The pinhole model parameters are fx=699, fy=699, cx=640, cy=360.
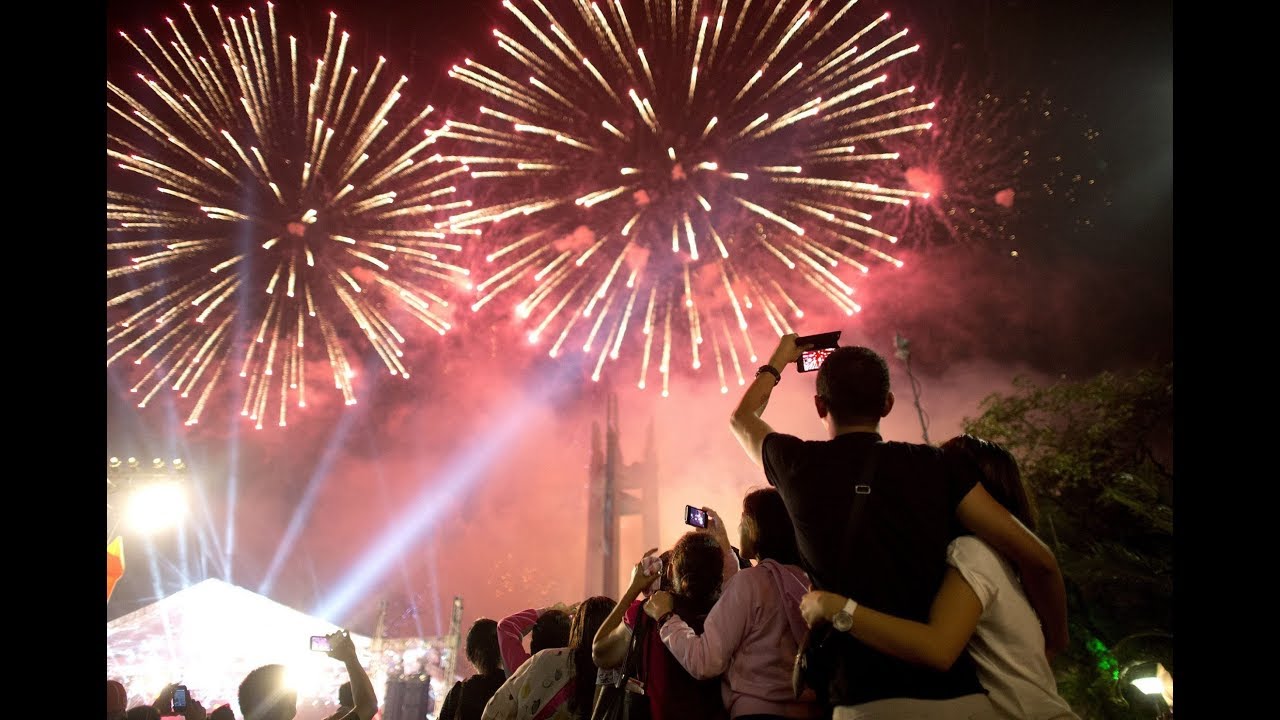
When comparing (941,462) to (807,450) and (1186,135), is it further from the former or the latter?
(1186,135)

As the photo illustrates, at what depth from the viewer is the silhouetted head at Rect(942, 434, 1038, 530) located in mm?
2855

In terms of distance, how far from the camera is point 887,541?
258 cm

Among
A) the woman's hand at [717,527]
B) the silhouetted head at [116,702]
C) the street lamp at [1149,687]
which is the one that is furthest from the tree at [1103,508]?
the silhouetted head at [116,702]

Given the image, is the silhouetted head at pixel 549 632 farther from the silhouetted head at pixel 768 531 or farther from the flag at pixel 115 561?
the flag at pixel 115 561

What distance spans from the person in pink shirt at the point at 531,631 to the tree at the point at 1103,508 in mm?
12013

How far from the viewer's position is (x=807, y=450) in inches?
112

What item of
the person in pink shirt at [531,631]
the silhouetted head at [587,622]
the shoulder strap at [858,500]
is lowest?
the person in pink shirt at [531,631]

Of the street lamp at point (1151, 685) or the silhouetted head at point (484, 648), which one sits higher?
the silhouetted head at point (484, 648)

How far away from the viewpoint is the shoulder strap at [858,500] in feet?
8.57

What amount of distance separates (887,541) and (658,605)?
1.58m

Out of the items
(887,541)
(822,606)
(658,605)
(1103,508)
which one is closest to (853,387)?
(887,541)

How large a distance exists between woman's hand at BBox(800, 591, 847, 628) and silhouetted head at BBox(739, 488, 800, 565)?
3.70ft

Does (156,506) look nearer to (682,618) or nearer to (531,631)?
(531,631)
